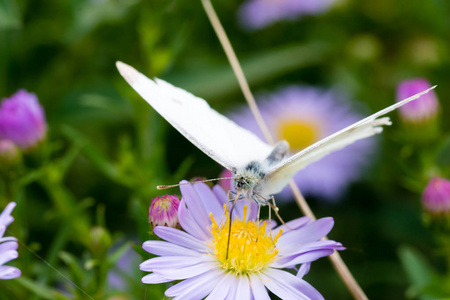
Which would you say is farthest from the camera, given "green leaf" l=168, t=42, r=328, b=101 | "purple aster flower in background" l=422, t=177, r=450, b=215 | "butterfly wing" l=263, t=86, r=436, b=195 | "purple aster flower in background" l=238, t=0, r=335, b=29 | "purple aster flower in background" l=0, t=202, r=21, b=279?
"purple aster flower in background" l=238, t=0, r=335, b=29

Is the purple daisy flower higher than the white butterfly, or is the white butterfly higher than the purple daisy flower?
the white butterfly

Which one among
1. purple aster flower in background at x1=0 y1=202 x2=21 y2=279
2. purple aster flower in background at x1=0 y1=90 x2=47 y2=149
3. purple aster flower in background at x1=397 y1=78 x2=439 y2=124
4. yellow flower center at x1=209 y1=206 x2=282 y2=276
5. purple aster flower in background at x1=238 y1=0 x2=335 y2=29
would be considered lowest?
purple aster flower in background at x1=0 y1=202 x2=21 y2=279

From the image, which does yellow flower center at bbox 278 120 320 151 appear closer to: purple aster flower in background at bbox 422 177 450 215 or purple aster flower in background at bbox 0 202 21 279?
purple aster flower in background at bbox 422 177 450 215

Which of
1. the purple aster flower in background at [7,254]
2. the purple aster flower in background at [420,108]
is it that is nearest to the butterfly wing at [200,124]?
the purple aster flower in background at [7,254]

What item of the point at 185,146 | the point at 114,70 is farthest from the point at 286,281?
the point at 114,70

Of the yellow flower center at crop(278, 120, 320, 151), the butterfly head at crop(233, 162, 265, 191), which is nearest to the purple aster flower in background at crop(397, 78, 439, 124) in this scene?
the butterfly head at crop(233, 162, 265, 191)

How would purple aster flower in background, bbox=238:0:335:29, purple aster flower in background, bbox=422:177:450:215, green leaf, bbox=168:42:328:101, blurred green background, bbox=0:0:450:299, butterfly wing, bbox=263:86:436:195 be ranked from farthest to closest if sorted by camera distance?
purple aster flower in background, bbox=238:0:335:29 → green leaf, bbox=168:42:328:101 → blurred green background, bbox=0:0:450:299 → purple aster flower in background, bbox=422:177:450:215 → butterfly wing, bbox=263:86:436:195
